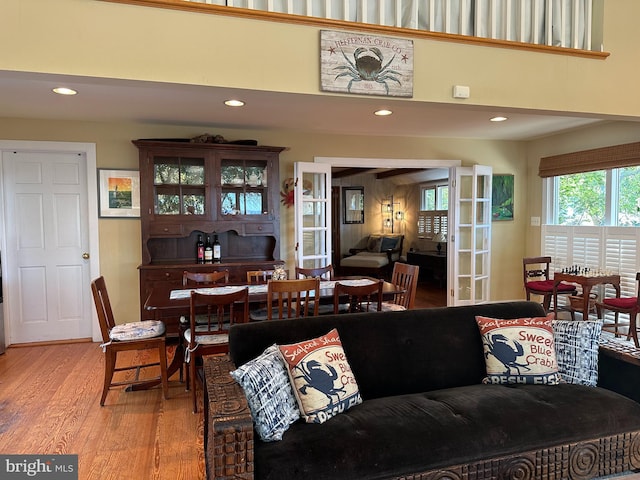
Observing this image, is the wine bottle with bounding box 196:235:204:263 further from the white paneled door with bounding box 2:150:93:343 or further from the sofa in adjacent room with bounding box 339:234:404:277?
the sofa in adjacent room with bounding box 339:234:404:277

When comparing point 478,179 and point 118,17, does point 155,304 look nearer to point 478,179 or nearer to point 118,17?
point 118,17

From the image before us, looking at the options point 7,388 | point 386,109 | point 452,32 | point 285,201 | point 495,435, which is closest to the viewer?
point 495,435

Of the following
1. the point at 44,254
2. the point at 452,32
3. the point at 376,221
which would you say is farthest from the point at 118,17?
the point at 376,221

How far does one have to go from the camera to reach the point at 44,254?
14.6ft

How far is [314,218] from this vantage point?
195 inches

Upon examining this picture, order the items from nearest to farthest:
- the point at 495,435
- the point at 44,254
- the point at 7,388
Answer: the point at 495,435 → the point at 7,388 → the point at 44,254

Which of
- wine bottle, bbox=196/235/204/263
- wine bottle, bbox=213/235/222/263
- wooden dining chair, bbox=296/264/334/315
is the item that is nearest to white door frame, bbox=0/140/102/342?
wine bottle, bbox=196/235/204/263

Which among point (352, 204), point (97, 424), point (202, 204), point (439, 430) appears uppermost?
point (352, 204)

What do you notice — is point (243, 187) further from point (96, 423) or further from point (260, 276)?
point (96, 423)

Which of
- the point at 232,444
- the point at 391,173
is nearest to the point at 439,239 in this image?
the point at 391,173

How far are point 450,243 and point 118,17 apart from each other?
14.5ft

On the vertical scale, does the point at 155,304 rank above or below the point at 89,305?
above

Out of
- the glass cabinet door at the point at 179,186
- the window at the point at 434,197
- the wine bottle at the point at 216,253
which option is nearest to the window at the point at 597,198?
the window at the point at 434,197

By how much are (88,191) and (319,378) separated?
3.71m
